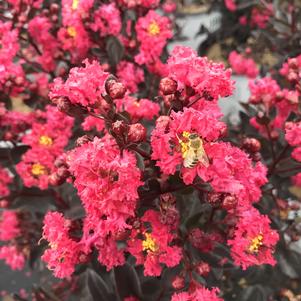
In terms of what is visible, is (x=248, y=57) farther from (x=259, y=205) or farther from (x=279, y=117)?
(x=259, y=205)

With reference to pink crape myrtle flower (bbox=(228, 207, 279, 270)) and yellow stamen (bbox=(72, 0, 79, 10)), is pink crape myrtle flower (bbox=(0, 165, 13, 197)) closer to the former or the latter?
yellow stamen (bbox=(72, 0, 79, 10))

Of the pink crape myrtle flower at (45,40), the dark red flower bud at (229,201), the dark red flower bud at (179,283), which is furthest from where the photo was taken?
the pink crape myrtle flower at (45,40)

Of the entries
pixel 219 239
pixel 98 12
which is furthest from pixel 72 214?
pixel 98 12

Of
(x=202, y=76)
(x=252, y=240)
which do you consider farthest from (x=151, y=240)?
(x=202, y=76)

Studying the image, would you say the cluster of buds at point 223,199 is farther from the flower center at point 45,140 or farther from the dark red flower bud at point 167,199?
the flower center at point 45,140

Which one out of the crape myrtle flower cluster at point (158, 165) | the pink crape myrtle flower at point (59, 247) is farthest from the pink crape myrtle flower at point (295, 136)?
the pink crape myrtle flower at point (59, 247)
